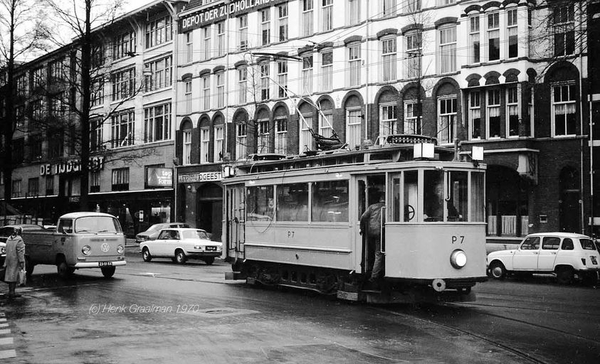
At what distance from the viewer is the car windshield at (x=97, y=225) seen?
934 inches

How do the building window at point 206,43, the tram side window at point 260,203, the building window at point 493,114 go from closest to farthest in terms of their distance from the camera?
the tram side window at point 260,203 < the building window at point 493,114 < the building window at point 206,43

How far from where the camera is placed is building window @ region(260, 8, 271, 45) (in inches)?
1821

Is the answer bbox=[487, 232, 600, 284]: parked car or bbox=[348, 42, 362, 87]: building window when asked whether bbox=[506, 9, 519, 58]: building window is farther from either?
bbox=[487, 232, 600, 284]: parked car

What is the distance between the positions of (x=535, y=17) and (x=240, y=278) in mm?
18934

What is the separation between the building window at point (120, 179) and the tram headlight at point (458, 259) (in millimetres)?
44736

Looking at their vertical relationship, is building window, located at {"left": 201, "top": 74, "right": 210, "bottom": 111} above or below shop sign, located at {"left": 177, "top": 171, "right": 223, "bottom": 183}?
above

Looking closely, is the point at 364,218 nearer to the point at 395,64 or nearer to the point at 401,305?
the point at 401,305

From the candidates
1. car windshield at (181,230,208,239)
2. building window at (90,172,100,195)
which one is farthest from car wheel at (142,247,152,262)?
building window at (90,172,100,195)

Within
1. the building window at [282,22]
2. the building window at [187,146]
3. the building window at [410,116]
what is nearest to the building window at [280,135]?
the building window at [282,22]

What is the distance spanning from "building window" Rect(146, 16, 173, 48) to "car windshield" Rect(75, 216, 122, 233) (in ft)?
104

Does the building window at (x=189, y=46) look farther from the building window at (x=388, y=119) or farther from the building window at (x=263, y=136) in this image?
the building window at (x=388, y=119)

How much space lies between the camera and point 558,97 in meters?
32.6

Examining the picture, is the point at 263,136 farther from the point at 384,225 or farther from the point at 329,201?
the point at 384,225

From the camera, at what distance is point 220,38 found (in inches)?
1980
